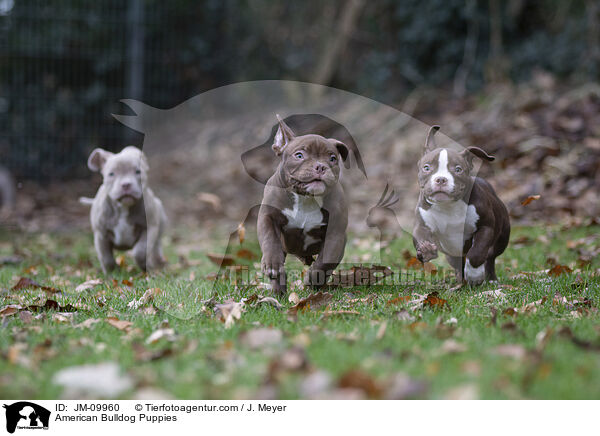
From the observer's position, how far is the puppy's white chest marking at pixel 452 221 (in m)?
4.41

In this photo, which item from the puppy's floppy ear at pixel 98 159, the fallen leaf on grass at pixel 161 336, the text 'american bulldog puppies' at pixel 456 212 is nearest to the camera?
the fallen leaf on grass at pixel 161 336

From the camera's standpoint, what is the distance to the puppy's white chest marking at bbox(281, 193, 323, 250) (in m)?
4.27

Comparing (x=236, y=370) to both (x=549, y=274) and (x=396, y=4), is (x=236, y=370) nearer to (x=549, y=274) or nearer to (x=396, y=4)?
(x=549, y=274)

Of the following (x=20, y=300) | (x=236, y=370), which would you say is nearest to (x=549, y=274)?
(x=236, y=370)

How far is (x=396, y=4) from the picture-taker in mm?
14336

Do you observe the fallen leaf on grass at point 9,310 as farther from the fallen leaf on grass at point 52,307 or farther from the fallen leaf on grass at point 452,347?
the fallen leaf on grass at point 452,347

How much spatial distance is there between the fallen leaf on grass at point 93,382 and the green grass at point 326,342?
0.05 meters

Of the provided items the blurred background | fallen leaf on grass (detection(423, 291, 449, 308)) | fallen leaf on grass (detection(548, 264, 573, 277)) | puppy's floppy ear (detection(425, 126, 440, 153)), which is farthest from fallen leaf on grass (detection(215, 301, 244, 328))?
the blurred background

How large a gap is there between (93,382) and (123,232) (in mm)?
3247

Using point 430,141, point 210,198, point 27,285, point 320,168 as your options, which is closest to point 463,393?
point 320,168

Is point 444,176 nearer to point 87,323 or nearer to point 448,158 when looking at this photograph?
point 448,158

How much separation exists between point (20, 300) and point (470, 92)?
34.9ft

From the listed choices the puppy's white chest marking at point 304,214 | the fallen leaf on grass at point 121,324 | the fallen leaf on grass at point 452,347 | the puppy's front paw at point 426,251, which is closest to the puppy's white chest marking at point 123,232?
the puppy's white chest marking at point 304,214

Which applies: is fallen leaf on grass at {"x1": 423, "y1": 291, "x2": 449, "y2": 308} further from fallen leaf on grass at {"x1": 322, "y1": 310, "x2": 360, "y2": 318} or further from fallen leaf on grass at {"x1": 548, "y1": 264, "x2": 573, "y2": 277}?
fallen leaf on grass at {"x1": 548, "y1": 264, "x2": 573, "y2": 277}
